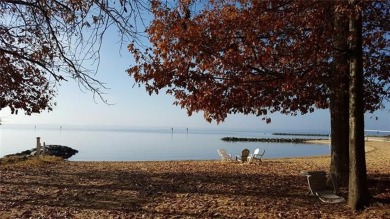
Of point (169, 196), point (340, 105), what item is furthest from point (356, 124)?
point (169, 196)

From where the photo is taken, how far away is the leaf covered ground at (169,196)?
8.93m

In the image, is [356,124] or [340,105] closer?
[356,124]

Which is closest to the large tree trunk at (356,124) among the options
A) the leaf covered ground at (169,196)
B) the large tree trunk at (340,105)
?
the leaf covered ground at (169,196)

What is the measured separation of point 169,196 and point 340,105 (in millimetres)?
5394

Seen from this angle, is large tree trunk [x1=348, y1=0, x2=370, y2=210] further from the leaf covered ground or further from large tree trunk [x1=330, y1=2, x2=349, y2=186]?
large tree trunk [x1=330, y1=2, x2=349, y2=186]

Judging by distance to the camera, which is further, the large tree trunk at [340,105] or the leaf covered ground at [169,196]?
the large tree trunk at [340,105]

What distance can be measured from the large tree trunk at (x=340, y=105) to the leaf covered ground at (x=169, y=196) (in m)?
0.72

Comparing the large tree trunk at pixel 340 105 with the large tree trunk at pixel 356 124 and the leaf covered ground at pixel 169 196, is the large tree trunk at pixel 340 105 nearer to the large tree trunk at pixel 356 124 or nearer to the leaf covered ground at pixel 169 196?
the leaf covered ground at pixel 169 196

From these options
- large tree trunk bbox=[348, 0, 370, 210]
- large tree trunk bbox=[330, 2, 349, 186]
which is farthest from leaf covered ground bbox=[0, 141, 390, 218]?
large tree trunk bbox=[330, 2, 349, 186]

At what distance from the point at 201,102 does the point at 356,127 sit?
416cm

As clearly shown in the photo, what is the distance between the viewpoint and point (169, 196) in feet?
35.4

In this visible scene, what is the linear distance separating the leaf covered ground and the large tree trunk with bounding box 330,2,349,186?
28.3 inches

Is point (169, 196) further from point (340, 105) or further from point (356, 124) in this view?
point (340, 105)

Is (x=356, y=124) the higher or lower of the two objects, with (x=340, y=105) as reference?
lower
